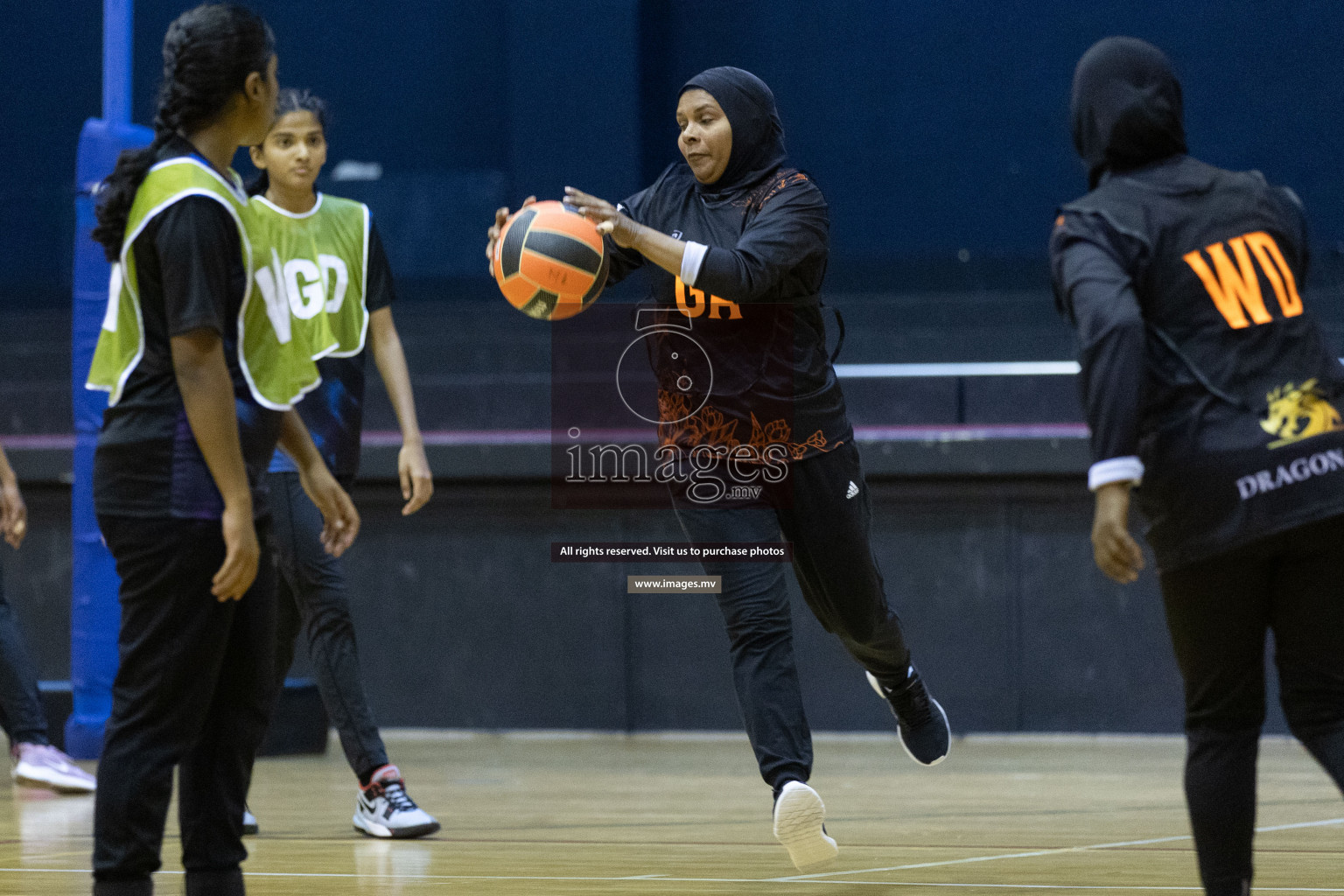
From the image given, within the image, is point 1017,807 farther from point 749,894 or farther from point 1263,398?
point 1263,398

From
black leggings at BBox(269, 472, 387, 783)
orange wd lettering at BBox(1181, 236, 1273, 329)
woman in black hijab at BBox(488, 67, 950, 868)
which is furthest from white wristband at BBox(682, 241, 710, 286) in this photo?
black leggings at BBox(269, 472, 387, 783)

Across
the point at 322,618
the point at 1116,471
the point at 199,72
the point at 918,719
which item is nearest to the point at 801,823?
the point at 918,719

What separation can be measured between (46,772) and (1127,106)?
4056 mm

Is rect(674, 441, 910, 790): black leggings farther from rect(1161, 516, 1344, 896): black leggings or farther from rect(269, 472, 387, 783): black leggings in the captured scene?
rect(269, 472, 387, 783): black leggings

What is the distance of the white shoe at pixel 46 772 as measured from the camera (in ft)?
17.2

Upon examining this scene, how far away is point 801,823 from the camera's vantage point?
3.30 m

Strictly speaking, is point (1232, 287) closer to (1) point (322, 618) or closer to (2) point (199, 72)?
(2) point (199, 72)

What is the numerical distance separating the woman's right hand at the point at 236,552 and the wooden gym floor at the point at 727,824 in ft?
3.68

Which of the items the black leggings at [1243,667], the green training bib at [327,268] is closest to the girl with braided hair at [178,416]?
the black leggings at [1243,667]

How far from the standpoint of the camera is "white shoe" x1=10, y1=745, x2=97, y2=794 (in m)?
5.23

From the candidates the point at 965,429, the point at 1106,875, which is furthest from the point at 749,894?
the point at 965,429

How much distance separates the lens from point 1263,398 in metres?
2.56

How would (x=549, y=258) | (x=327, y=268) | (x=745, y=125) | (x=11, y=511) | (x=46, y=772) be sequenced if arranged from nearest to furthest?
(x=745, y=125)
(x=549, y=258)
(x=11, y=511)
(x=327, y=268)
(x=46, y=772)

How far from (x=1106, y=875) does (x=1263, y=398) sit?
145 centimetres
